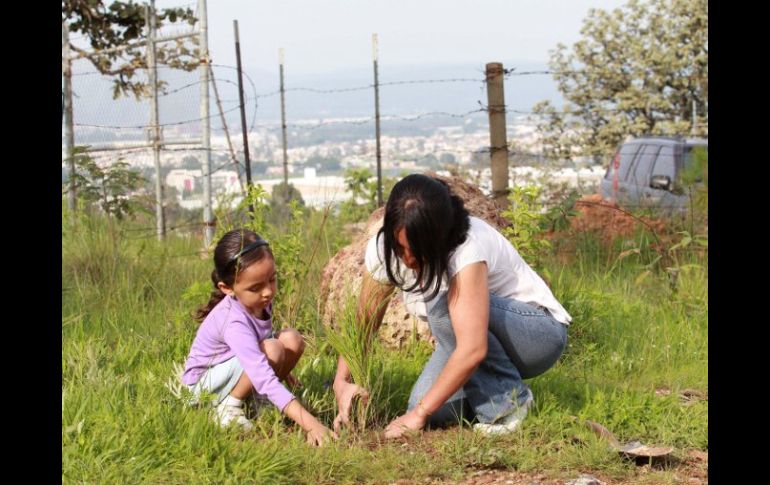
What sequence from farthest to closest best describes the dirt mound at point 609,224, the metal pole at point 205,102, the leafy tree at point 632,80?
the leafy tree at point 632,80 < the metal pole at point 205,102 < the dirt mound at point 609,224

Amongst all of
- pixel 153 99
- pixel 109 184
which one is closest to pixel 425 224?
pixel 109 184

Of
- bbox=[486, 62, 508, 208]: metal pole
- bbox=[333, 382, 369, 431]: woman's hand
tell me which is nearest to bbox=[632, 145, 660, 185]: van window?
bbox=[486, 62, 508, 208]: metal pole

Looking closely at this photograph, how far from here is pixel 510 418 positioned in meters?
4.13

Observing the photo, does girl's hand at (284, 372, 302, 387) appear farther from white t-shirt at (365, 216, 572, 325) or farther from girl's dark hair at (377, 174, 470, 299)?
girl's dark hair at (377, 174, 470, 299)

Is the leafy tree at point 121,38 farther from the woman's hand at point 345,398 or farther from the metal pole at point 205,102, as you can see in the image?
the woman's hand at point 345,398

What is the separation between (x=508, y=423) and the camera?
13.5 ft

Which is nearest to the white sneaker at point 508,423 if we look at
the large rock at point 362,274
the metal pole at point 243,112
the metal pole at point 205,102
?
the large rock at point 362,274

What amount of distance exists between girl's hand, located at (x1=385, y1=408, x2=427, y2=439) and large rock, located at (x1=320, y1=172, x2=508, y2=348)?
1.23 meters

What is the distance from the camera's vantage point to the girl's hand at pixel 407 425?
3.98 metres

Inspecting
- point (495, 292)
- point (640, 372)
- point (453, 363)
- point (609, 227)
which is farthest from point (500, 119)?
point (453, 363)

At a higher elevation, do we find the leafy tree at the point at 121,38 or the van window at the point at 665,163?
the leafy tree at the point at 121,38

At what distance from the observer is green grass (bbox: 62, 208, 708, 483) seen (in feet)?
11.6
